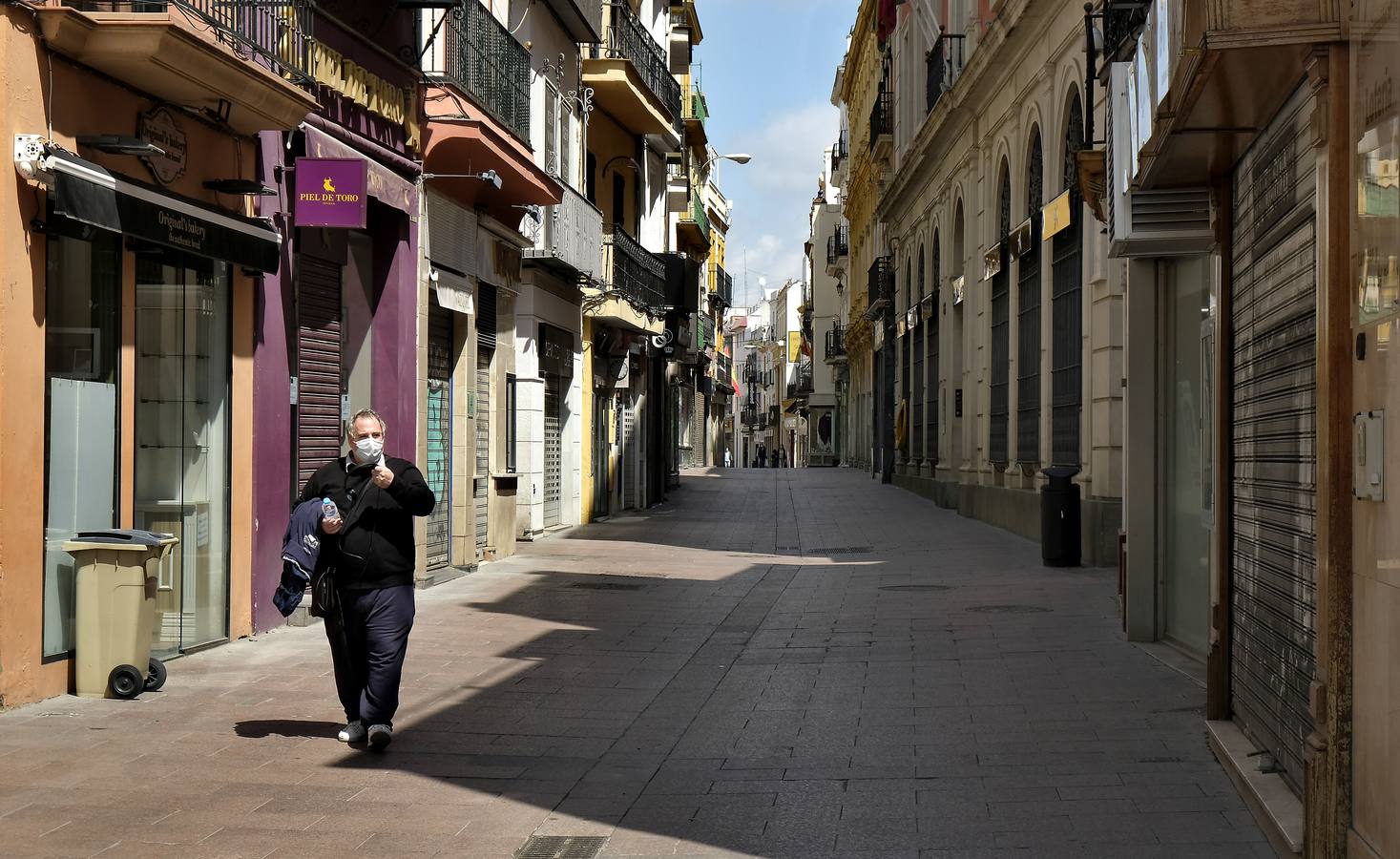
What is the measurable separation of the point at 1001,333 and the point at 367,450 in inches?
770

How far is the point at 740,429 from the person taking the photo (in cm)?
14575

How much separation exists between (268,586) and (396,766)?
199 inches

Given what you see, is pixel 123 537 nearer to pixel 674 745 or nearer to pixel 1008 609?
pixel 674 745

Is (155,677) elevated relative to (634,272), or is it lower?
lower

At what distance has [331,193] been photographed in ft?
41.1

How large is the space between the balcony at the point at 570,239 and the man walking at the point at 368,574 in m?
13.5

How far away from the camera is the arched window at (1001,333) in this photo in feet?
84.0

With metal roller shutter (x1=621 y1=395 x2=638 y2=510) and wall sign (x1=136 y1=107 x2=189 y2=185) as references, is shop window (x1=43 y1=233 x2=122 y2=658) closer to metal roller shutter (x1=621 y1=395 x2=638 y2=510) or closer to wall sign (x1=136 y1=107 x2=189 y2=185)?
wall sign (x1=136 y1=107 x2=189 y2=185)

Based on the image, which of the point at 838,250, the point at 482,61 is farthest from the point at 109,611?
the point at 838,250

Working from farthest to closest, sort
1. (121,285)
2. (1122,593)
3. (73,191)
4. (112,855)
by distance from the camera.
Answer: (1122,593) < (121,285) < (73,191) < (112,855)

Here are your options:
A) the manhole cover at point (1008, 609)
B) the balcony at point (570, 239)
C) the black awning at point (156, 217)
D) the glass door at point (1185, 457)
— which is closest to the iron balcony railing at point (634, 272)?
the balcony at point (570, 239)

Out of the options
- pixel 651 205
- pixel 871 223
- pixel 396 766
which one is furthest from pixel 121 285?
pixel 871 223

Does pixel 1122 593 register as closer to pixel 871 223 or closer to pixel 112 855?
pixel 112 855

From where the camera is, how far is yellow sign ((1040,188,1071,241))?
20314 mm
